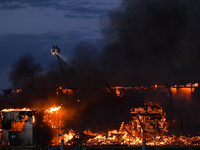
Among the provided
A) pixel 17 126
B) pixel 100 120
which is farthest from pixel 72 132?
pixel 100 120

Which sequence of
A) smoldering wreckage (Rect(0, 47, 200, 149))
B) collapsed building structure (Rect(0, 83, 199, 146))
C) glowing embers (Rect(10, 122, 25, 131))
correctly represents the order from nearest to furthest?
collapsed building structure (Rect(0, 83, 199, 146))
smoldering wreckage (Rect(0, 47, 200, 149))
glowing embers (Rect(10, 122, 25, 131))

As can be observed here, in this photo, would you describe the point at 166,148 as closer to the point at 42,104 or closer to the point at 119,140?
the point at 119,140

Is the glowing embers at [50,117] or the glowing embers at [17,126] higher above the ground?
the glowing embers at [50,117]

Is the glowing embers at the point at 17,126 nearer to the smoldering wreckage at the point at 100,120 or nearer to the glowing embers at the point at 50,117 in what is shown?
the smoldering wreckage at the point at 100,120

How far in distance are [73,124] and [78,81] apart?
16.6m

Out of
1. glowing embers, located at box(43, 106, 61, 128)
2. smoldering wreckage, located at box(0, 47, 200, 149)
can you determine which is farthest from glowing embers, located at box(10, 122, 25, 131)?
glowing embers, located at box(43, 106, 61, 128)

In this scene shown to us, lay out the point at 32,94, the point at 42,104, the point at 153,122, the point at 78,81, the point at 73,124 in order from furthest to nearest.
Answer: the point at 78,81
the point at 32,94
the point at 42,104
the point at 73,124
the point at 153,122

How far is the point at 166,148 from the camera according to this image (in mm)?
20672

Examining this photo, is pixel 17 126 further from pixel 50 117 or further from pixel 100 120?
pixel 100 120

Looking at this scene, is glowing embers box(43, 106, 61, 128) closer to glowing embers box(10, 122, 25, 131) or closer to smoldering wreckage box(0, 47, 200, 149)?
smoldering wreckage box(0, 47, 200, 149)

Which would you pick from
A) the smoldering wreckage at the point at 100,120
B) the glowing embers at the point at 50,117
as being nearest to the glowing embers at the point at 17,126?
the smoldering wreckage at the point at 100,120

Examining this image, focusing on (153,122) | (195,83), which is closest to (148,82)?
(195,83)

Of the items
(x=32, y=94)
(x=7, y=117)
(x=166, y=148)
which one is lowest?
(x=166, y=148)

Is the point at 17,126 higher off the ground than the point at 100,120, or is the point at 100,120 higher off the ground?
the point at 17,126
